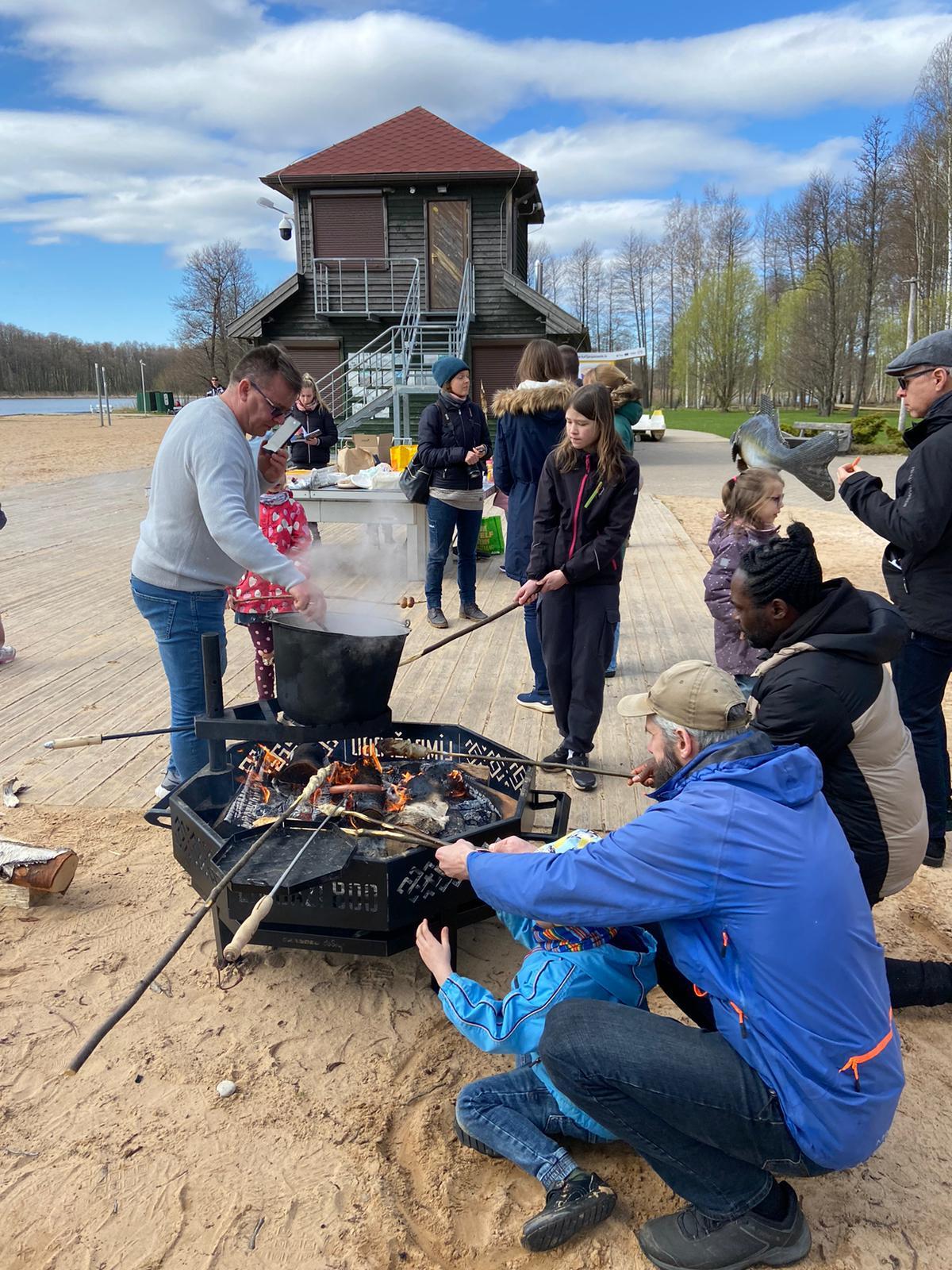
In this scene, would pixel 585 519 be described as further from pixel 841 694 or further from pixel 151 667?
pixel 151 667

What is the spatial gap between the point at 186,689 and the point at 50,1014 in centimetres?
132

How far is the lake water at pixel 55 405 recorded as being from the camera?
59.1 metres

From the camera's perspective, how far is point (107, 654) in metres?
6.23

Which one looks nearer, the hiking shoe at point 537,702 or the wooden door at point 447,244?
the hiking shoe at point 537,702

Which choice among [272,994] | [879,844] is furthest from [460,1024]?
[879,844]

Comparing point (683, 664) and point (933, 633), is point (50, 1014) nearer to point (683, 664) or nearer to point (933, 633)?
point (683, 664)

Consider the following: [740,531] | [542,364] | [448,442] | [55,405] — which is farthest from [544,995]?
[55,405]

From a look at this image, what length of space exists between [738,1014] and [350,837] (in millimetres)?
1404

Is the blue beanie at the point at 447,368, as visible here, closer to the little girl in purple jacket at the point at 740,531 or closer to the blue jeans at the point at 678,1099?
the little girl in purple jacket at the point at 740,531

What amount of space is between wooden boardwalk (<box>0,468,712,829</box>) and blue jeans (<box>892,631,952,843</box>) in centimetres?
124

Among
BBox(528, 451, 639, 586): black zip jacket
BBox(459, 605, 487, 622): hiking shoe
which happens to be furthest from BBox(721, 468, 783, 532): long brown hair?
BBox(459, 605, 487, 622): hiking shoe

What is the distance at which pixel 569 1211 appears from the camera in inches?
79.4

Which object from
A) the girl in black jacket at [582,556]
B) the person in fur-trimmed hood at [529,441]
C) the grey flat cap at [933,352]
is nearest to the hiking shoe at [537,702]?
the person in fur-trimmed hood at [529,441]

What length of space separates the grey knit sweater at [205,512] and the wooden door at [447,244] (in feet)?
60.2
